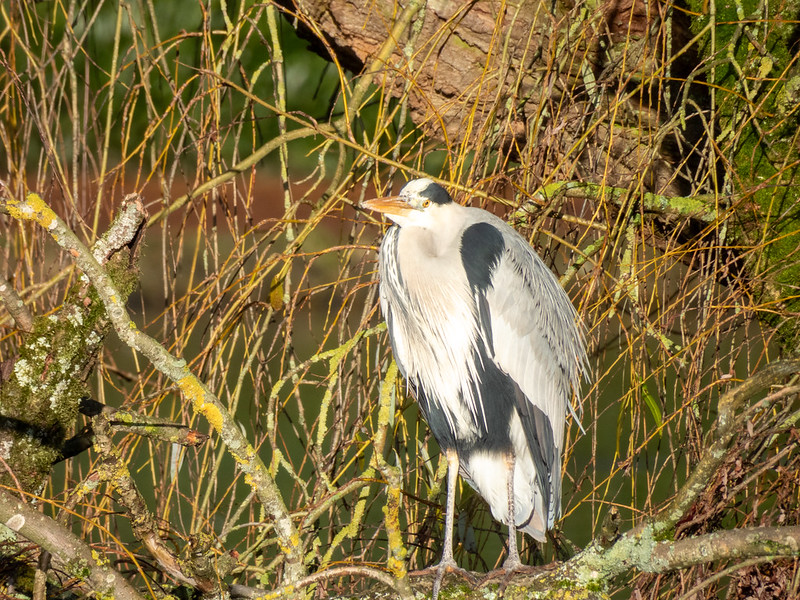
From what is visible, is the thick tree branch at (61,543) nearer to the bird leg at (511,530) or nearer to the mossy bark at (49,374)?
the mossy bark at (49,374)

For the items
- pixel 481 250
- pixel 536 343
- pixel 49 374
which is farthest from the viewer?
pixel 536 343

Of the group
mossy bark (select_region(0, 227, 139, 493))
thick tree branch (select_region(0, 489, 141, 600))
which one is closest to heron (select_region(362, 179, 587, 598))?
mossy bark (select_region(0, 227, 139, 493))

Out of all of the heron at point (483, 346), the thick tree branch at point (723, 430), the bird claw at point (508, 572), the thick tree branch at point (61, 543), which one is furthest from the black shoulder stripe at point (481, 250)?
the thick tree branch at point (61, 543)

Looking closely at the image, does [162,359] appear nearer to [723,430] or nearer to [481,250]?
[723,430]

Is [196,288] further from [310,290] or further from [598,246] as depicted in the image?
[598,246]

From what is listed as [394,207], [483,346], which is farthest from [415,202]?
[483,346]

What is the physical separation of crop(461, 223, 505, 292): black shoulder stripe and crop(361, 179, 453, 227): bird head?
0.24 feet

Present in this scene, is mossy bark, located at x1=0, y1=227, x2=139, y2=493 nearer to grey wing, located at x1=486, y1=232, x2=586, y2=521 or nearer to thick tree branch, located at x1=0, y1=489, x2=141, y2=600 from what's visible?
thick tree branch, located at x1=0, y1=489, x2=141, y2=600

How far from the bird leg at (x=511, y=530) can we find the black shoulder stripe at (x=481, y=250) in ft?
1.29

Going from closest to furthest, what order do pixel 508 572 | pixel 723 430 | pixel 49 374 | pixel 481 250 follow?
1. pixel 723 430
2. pixel 49 374
3. pixel 508 572
4. pixel 481 250

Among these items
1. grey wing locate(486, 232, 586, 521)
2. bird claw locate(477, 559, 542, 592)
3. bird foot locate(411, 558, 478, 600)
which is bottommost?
bird foot locate(411, 558, 478, 600)

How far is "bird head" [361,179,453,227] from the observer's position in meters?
1.39

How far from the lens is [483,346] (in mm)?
1500

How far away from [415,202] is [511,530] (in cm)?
61
